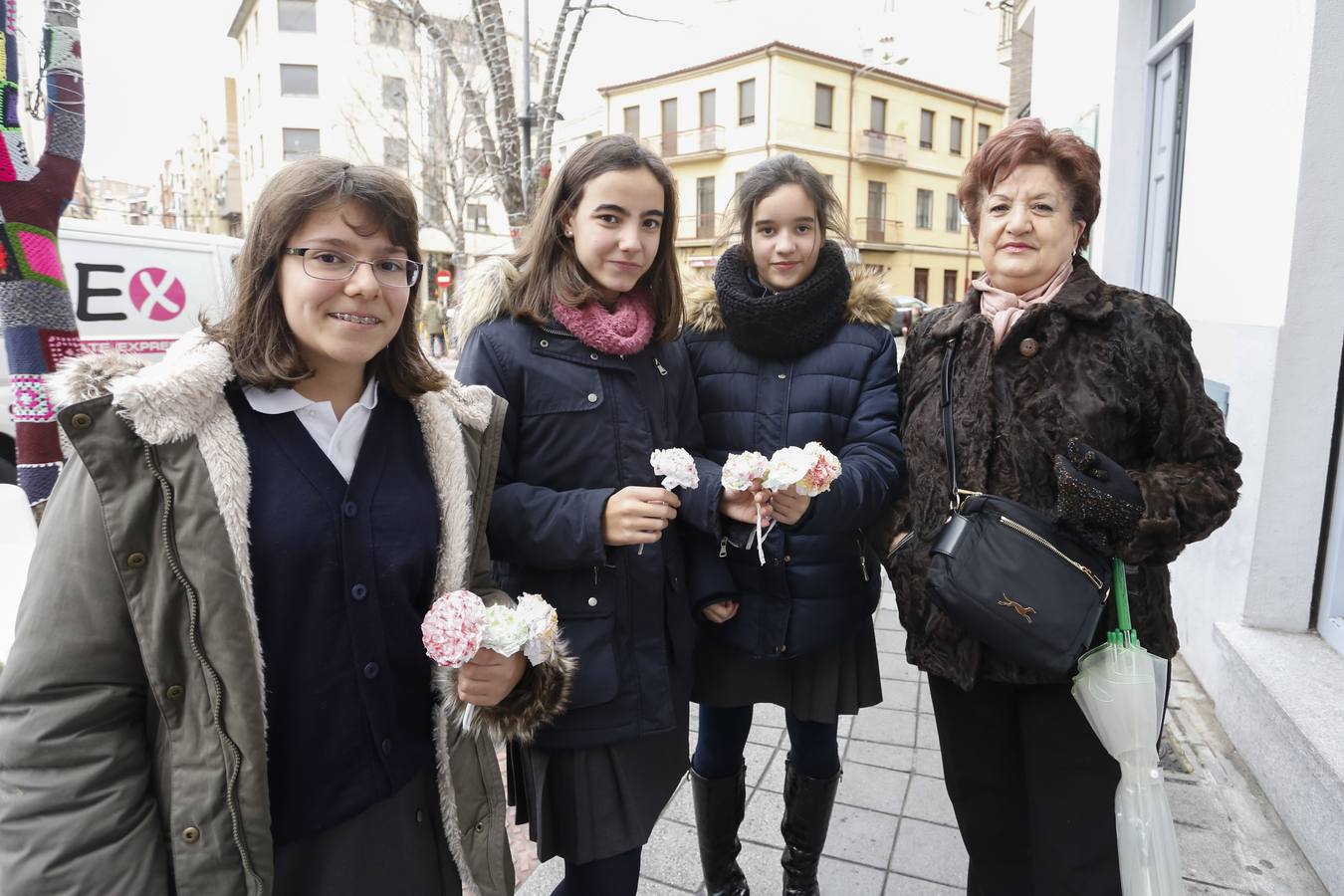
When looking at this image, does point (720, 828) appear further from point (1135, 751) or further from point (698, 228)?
point (698, 228)

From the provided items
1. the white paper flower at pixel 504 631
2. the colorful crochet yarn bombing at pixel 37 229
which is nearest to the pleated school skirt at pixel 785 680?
the white paper flower at pixel 504 631

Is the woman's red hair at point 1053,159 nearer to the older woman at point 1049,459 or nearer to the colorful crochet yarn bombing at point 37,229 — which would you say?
the older woman at point 1049,459

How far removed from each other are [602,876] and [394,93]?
84.1ft

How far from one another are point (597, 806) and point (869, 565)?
1.09 meters

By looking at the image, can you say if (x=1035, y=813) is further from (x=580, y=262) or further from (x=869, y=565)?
(x=580, y=262)

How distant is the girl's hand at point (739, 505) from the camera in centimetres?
210

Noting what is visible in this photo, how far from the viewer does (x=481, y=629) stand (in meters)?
1.52

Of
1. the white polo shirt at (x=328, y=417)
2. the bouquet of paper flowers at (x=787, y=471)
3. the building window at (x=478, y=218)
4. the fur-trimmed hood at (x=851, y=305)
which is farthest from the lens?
the building window at (x=478, y=218)

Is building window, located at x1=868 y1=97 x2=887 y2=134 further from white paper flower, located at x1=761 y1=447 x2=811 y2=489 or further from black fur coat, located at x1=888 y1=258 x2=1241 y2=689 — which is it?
white paper flower, located at x1=761 y1=447 x2=811 y2=489

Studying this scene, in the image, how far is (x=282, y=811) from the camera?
1.47 metres

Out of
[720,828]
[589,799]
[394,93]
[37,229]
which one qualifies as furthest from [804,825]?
[394,93]

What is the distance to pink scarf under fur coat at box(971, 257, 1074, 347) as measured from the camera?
2.04 metres

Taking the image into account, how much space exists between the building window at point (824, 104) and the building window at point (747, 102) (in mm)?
3134

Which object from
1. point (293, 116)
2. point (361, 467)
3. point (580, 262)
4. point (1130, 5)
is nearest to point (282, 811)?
point (361, 467)
